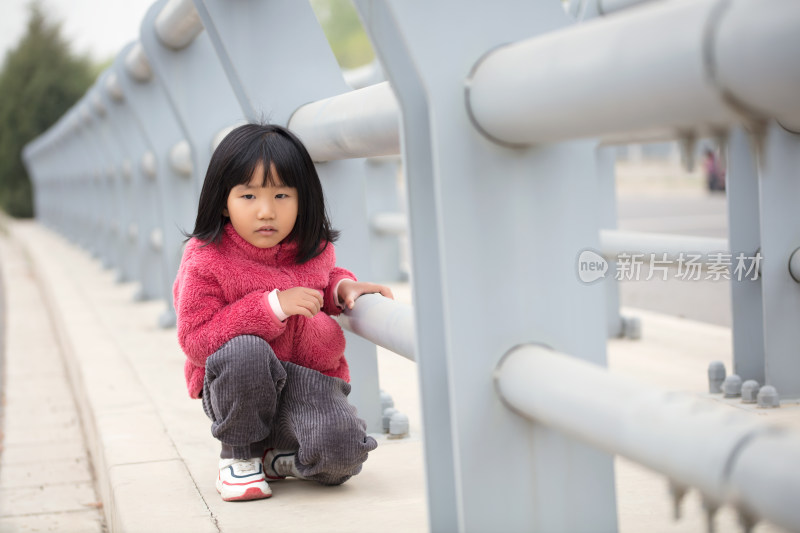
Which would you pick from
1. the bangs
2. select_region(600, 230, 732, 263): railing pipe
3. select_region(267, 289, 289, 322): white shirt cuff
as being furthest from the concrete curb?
select_region(600, 230, 732, 263): railing pipe

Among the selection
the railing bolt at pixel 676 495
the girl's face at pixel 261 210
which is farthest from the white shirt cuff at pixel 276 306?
the railing bolt at pixel 676 495

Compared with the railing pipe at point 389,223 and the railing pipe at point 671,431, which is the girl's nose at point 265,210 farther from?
the railing pipe at point 389,223

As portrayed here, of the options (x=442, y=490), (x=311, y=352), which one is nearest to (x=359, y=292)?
(x=311, y=352)

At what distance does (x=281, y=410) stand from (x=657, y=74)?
4.55 ft

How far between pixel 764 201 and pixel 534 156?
5.09 feet

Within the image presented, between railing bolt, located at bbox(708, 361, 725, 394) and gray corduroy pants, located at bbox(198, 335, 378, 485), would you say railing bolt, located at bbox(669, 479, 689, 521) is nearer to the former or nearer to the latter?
gray corduroy pants, located at bbox(198, 335, 378, 485)

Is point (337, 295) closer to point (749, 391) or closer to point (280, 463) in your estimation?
point (280, 463)

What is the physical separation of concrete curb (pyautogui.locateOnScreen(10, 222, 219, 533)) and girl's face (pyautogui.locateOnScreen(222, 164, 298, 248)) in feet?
1.77

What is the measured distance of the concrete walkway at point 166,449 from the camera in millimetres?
1818

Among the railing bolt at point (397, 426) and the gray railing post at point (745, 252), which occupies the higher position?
the gray railing post at point (745, 252)

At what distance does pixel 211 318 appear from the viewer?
192cm

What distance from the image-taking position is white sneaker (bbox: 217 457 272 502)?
76.9 inches

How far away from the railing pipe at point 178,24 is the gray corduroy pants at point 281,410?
1430 millimetres

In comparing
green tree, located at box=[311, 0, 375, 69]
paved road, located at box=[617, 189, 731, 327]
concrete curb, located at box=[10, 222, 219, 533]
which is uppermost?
green tree, located at box=[311, 0, 375, 69]
